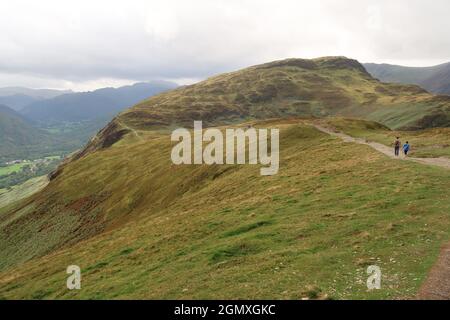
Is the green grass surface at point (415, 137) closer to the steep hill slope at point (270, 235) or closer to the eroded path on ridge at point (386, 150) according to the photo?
the eroded path on ridge at point (386, 150)

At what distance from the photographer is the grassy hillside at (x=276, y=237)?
22016 mm

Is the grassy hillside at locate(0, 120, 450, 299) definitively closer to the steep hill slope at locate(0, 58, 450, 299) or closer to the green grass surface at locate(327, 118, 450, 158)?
the steep hill slope at locate(0, 58, 450, 299)

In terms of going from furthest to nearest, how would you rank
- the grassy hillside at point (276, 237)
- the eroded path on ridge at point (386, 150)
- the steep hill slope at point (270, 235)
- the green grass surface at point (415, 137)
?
the green grass surface at point (415, 137) → the eroded path on ridge at point (386, 150) → the steep hill slope at point (270, 235) → the grassy hillside at point (276, 237)

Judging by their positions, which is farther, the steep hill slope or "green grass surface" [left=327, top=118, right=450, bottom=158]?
"green grass surface" [left=327, top=118, right=450, bottom=158]

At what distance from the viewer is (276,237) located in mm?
29156

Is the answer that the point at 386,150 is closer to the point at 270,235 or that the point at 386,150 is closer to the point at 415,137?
the point at 415,137

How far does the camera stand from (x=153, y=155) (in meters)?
98.2

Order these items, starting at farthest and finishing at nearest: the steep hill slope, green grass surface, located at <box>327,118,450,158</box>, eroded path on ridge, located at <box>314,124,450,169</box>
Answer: green grass surface, located at <box>327,118,450,158</box> → eroded path on ridge, located at <box>314,124,450,169</box> → the steep hill slope

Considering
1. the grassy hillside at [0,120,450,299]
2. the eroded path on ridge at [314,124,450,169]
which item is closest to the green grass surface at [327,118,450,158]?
the eroded path on ridge at [314,124,450,169]

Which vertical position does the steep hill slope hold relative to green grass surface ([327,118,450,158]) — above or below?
below

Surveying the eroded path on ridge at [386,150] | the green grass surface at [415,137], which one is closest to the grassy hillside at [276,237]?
the eroded path on ridge at [386,150]

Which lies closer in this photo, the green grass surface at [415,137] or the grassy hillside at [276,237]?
the grassy hillside at [276,237]

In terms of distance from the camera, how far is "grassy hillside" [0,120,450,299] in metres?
22.0
